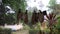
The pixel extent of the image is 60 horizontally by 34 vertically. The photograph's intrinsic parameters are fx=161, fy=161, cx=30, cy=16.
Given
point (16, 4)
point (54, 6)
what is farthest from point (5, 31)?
point (54, 6)

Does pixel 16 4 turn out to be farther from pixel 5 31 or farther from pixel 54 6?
pixel 54 6

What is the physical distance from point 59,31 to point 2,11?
102 centimetres

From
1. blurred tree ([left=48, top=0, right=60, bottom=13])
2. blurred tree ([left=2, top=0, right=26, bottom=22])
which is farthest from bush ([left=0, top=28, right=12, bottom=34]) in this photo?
blurred tree ([left=48, top=0, right=60, bottom=13])

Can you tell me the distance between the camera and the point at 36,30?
2703mm

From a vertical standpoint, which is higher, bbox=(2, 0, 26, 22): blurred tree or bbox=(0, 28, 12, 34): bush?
bbox=(2, 0, 26, 22): blurred tree

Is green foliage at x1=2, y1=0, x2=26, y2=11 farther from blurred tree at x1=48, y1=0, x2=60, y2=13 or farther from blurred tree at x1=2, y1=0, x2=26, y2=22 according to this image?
blurred tree at x1=48, y1=0, x2=60, y2=13

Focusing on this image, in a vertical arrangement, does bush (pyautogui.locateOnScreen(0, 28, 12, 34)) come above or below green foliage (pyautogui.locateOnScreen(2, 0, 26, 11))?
below

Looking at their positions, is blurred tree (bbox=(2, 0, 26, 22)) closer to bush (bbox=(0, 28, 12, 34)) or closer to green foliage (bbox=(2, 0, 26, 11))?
green foliage (bbox=(2, 0, 26, 11))

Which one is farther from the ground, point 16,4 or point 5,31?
point 16,4

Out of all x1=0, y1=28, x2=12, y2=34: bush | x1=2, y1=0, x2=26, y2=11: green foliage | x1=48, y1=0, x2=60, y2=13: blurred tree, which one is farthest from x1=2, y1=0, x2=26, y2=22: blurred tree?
x1=48, y1=0, x2=60, y2=13: blurred tree

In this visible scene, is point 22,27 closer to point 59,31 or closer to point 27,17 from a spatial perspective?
point 27,17

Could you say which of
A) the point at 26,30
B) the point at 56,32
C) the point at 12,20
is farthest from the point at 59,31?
the point at 12,20

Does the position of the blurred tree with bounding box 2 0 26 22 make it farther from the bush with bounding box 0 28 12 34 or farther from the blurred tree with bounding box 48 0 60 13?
the blurred tree with bounding box 48 0 60 13

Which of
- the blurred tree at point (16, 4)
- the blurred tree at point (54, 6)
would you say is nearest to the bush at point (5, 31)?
the blurred tree at point (16, 4)
